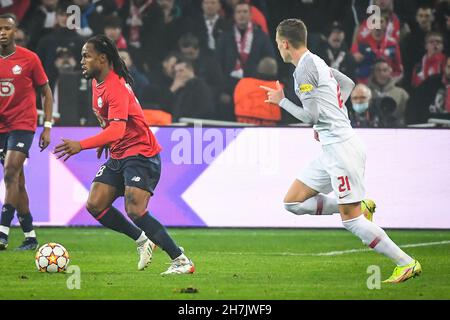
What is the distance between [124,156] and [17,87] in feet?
9.05

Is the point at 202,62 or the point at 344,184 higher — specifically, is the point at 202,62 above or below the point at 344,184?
above

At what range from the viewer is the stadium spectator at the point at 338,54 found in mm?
16469

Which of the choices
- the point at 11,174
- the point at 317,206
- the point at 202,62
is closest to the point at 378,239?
the point at 317,206

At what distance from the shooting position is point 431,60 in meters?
17.0

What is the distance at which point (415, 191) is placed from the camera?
13.8 m

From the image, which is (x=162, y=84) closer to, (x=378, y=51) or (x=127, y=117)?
(x=378, y=51)

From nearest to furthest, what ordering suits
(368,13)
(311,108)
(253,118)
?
(311,108), (253,118), (368,13)

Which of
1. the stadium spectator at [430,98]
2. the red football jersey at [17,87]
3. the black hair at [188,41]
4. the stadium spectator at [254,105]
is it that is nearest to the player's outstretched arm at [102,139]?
the red football jersey at [17,87]

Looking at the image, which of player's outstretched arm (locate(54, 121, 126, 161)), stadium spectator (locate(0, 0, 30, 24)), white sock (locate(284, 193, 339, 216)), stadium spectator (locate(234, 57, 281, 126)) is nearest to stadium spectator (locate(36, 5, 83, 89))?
stadium spectator (locate(0, 0, 30, 24))

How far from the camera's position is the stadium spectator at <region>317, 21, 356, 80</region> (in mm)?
16469

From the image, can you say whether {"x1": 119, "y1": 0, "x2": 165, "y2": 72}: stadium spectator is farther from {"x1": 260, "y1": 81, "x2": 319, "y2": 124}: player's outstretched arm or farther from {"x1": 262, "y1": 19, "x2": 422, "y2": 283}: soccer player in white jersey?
{"x1": 260, "y1": 81, "x2": 319, "y2": 124}: player's outstretched arm

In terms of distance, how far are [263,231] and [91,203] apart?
4.62 meters
